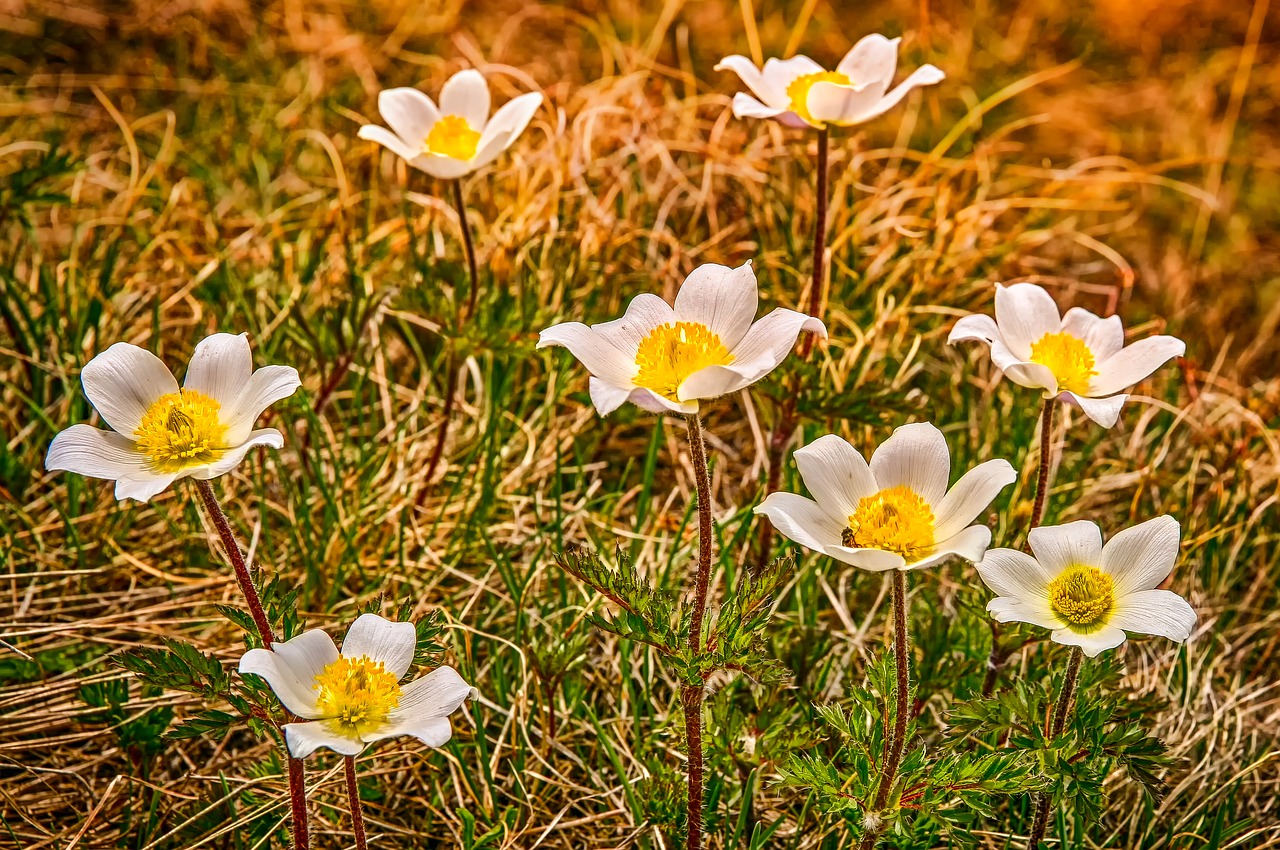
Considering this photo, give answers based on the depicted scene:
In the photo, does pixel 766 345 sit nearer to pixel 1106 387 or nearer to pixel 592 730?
pixel 1106 387

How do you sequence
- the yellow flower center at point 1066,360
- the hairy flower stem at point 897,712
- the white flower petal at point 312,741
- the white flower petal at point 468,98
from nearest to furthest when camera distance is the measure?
the white flower petal at point 312,741 → the hairy flower stem at point 897,712 → the yellow flower center at point 1066,360 → the white flower petal at point 468,98

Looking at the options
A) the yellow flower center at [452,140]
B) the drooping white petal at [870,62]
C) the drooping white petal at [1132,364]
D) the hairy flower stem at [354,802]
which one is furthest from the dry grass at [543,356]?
the drooping white petal at [870,62]

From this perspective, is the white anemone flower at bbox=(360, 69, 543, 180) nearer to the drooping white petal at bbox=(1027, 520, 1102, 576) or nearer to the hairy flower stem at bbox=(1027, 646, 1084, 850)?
the drooping white petal at bbox=(1027, 520, 1102, 576)

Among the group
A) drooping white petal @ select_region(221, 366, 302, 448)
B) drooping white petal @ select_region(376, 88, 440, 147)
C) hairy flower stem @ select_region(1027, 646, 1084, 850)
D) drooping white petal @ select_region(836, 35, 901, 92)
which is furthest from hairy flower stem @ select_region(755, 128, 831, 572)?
drooping white petal @ select_region(221, 366, 302, 448)

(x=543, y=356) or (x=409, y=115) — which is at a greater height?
(x=409, y=115)

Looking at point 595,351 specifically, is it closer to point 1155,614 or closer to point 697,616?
point 697,616

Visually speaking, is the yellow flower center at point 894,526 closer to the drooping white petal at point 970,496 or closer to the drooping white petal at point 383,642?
the drooping white petal at point 970,496

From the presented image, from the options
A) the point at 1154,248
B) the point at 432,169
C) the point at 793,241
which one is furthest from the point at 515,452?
the point at 1154,248

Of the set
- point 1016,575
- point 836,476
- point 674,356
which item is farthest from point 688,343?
point 1016,575

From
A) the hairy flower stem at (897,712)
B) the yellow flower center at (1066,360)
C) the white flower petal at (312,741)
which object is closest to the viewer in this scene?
the white flower petal at (312,741)
